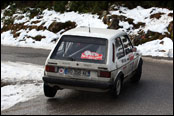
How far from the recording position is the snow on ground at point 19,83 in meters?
7.59

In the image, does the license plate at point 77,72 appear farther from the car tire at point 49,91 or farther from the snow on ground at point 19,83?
the snow on ground at point 19,83

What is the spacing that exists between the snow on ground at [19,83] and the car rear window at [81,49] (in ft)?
4.48

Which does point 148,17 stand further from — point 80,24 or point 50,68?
point 50,68

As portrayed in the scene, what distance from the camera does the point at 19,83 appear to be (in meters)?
9.10

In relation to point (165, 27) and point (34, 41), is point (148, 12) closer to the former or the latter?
point (165, 27)

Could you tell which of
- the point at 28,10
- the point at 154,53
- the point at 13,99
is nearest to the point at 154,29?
the point at 154,53

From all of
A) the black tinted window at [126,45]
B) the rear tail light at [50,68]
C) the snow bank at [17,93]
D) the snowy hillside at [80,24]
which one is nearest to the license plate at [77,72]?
the rear tail light at [50,68]

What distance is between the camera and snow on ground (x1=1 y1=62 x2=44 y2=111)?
7.59 meters

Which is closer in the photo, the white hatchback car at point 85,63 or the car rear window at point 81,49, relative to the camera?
the white hatchback car at point 85,63

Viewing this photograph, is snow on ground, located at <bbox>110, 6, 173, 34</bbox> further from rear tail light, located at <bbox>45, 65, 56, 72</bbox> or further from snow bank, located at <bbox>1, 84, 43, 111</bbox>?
rear tail light, located at <bbox>45, 65, 56, 72</bbox>

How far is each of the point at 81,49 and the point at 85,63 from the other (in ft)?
1.40

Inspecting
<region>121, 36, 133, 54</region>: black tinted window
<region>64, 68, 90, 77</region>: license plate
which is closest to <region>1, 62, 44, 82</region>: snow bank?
<region>64, 68, 90, 77</region>: license plate

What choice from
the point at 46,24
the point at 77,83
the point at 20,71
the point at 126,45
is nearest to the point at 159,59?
the point at 126,45

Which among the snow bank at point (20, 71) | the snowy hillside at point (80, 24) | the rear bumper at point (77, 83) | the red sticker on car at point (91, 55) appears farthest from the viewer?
the snowy hillside at point (80, 24)
